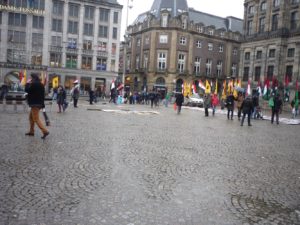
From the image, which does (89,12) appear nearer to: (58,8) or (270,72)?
(58,8)

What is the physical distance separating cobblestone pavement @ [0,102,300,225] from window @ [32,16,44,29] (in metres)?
53.8

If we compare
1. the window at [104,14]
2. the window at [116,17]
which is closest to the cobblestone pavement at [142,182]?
the window at [104,14]

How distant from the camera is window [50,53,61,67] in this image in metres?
62.0

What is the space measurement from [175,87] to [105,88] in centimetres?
1334

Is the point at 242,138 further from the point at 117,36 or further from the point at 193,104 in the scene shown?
the point at 117,36

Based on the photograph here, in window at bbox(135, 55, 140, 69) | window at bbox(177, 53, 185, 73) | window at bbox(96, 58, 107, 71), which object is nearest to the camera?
window at bbox(96, 58, 107, 71)

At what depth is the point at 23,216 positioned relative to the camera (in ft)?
15.2

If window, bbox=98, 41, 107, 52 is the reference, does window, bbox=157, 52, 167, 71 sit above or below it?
below

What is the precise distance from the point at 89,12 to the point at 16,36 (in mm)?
13506

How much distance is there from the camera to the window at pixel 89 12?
6406cm

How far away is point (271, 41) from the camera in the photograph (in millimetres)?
57281

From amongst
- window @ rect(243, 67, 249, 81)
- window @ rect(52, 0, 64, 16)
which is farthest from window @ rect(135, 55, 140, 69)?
window @ rect(243, 67, 249, 81)

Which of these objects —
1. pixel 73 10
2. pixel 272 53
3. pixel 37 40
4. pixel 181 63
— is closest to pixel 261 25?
pixel 272 53

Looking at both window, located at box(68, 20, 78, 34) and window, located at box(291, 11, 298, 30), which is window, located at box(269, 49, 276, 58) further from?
window, located at box(68, 20, 78, 34)
